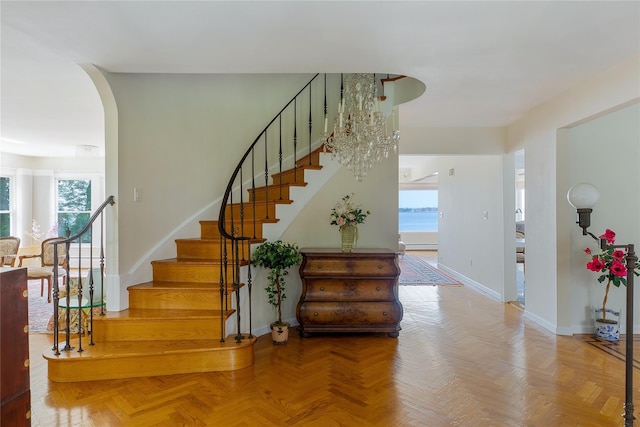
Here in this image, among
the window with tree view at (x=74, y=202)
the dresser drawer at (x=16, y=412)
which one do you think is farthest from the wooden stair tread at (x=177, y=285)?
the window with tree view at (x=74, y=202)

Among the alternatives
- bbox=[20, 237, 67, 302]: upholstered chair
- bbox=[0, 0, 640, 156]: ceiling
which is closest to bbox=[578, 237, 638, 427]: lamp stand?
bbox=[0, 0, 640, 156]: ceiling

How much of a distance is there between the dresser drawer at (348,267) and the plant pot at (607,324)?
2.22 m

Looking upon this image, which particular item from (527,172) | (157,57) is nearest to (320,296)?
(157,57)

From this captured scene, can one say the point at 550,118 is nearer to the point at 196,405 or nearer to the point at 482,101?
the point at 482,101

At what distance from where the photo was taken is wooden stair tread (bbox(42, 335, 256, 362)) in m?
2.62

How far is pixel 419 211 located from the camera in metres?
12.6

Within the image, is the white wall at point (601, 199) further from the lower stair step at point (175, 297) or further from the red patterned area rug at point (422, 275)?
the lower stair step at point (175, 297)

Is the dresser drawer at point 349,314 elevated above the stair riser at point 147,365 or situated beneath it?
elevated above

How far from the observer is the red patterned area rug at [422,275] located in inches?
243

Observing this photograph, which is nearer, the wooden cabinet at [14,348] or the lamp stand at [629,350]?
the wooden cabinet at [14,348]

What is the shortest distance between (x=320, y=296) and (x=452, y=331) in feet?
5.00

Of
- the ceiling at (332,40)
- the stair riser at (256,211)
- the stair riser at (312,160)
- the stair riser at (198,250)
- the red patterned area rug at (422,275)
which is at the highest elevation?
the ceiling at (332,40)

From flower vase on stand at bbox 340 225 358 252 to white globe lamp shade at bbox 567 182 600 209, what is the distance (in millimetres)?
1929

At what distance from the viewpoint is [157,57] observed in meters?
2.66
